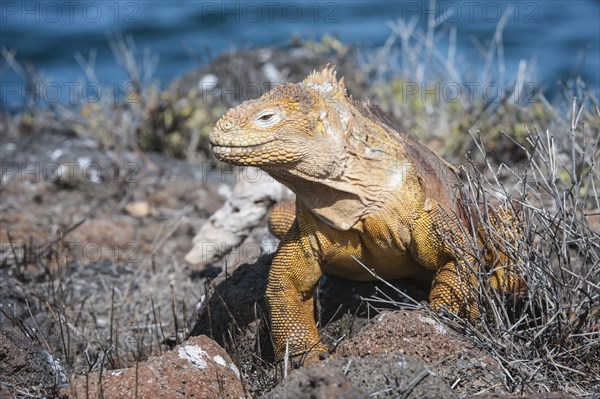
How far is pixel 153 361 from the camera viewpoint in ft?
17.2

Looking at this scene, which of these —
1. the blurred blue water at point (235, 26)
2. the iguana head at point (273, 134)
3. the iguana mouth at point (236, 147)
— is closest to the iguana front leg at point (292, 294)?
the iguana head at point (273, 134)

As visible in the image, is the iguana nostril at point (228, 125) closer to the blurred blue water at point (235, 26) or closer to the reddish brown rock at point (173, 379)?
the reddish brown rock at point (173, 379)

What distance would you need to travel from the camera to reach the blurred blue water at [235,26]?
23672 mm

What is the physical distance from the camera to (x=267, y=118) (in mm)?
5152

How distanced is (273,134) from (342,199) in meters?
0.57

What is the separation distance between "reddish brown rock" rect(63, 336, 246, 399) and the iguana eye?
1.37 metres

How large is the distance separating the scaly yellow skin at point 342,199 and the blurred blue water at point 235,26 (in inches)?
668

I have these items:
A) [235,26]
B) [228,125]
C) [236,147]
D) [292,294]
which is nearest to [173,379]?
[292,294]

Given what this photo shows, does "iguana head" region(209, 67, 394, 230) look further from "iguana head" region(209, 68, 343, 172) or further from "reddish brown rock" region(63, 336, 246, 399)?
"reddish brown rock" region(63, 336, 246, 399)

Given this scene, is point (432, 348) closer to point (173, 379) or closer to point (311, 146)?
point (311, 146)

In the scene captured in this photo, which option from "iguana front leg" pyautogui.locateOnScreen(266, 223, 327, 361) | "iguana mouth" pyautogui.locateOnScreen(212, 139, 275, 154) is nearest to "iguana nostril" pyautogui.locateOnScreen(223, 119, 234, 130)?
"iguana mouth" pyautogui.locateOnScreen(212, 139, 275, 154)

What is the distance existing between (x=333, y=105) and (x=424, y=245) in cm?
97

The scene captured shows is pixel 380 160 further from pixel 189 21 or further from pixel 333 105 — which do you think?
pixel 189 21

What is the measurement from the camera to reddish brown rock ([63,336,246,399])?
5016mm
